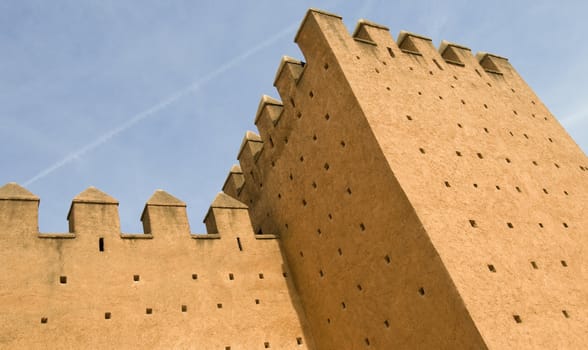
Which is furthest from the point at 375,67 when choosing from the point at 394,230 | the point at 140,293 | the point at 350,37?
the point at 140,293

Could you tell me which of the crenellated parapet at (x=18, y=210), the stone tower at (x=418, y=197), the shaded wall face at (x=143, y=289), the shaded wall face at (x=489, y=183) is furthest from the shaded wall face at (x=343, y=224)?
the crenellated parapet at (x=18, y=210)

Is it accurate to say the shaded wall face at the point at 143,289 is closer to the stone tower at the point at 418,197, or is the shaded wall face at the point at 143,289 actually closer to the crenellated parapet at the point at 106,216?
the crenellated parapet at the point at 106,216

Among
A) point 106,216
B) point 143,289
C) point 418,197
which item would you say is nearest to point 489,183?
point 418,197

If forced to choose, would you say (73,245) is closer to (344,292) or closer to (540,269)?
(344,292)

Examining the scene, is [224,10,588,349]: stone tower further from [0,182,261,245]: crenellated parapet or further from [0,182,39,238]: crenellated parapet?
[0,182,39,238]: crenellated parapet

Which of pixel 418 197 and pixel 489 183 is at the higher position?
pixel 489 183

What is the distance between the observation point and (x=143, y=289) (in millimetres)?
12672

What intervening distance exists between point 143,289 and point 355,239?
518 centimetres

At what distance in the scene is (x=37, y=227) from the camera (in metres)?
12.6

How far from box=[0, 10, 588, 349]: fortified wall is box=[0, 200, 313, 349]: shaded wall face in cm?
3

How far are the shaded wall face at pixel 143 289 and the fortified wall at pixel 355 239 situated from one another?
0.03 meters

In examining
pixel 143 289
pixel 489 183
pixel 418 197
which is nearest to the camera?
pixel 418 197

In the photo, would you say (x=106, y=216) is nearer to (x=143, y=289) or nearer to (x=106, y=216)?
(x=106, y=216)

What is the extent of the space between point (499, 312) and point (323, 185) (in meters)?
5.47
